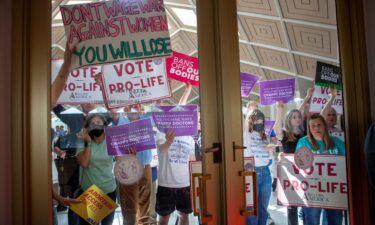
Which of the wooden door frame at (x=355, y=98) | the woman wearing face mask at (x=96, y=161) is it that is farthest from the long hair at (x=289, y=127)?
the woman wearing face mask at (x=96, y=161)

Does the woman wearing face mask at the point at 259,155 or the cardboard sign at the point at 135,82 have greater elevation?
the cardboard sign at the point at 135,82

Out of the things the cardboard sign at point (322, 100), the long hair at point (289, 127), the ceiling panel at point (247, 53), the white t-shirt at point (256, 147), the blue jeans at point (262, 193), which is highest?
the ceiling panel at point (247, 53)

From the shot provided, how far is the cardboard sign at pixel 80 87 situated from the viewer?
5.43 ft

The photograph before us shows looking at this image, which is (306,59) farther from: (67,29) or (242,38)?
(67,29)

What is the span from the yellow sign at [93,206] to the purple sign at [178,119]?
1.46 ft

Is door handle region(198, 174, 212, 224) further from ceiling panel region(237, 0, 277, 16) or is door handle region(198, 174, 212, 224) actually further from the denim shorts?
ceiling panel region(237, 0, 277, 16)

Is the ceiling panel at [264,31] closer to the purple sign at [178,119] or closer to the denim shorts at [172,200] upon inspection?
the purple sign at [178,119]

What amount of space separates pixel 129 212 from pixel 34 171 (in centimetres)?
51

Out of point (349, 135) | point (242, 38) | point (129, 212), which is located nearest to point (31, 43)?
point (129, 212)

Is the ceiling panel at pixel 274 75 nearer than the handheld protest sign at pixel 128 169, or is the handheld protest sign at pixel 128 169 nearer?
the handheld protest sign at pixel 128 169

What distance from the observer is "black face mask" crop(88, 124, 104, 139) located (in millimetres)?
1684

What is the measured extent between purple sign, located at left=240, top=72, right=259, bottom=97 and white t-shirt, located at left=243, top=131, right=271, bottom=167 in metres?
0.22

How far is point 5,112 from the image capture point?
5.07 feet

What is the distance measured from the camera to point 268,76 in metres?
1.90
